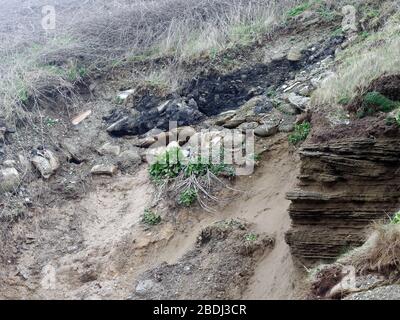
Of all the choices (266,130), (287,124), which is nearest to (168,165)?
(266,130)

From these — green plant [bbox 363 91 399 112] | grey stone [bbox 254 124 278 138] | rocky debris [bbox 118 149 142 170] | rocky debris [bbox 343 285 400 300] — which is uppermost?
green plant [bbox 363 91 399 112]

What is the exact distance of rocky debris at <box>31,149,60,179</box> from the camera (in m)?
8.49

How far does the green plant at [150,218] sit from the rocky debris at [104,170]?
1160 millimetres

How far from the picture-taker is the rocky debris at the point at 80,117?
31.4 feet

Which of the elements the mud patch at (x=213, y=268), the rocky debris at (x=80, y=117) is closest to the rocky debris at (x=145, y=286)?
the mud patch at (x=213, y=268)

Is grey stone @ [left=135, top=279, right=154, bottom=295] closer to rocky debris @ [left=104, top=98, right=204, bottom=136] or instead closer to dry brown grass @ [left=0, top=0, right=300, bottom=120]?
rocky debris @ [left=104, top=98, right=204, bottom=136]

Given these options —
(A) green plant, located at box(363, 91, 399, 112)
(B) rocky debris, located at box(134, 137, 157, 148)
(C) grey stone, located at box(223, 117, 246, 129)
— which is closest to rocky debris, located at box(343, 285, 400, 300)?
(A) green plant, located at box(363, 91, 399, 112)

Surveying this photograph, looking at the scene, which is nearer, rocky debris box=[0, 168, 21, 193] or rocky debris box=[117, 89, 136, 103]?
rocky debris box=[0, 168, 21, 193]

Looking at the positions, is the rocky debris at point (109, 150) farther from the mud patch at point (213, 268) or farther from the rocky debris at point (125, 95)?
the mud patch at point (213, 268)

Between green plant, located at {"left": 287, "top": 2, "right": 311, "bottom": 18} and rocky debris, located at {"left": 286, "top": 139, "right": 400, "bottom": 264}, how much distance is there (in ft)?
14.9

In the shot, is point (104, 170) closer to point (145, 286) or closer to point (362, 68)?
point (145, 286)

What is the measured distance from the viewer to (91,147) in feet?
30.1

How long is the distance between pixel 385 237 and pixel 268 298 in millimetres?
1571

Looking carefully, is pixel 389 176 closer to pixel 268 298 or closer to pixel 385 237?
pixel 385 237
